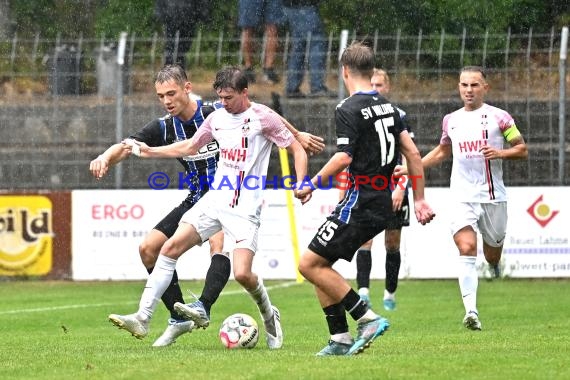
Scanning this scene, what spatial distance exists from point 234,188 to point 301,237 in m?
7.98

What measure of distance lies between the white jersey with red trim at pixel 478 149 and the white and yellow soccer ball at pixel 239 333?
2.82 meters

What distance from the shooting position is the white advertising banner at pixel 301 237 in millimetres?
16312

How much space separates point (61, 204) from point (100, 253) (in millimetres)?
845

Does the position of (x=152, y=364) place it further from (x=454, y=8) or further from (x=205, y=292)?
(x=454, y=8)

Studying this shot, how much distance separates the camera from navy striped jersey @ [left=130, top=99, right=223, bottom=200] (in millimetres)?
9094

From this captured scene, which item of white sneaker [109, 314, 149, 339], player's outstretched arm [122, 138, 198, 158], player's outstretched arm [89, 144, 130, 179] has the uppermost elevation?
player's outstretched arm [122, 138, 198, 158]

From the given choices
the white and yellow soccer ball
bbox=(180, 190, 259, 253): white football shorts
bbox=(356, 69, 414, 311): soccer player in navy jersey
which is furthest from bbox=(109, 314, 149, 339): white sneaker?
bbox=(356, 69, 414, 311): soccer player in navy jersey

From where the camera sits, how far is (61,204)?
1686 centimetres

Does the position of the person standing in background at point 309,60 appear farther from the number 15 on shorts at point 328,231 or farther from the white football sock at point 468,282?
the number 15 on shorts at point 328,231

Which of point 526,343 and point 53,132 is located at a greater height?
point 53,132

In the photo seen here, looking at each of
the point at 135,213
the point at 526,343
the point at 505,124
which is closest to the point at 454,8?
the point at 135,213

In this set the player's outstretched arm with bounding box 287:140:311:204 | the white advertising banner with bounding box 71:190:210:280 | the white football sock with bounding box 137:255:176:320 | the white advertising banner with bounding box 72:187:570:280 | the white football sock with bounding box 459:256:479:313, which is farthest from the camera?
the white advertising banner with bounding box 71:190:210:280

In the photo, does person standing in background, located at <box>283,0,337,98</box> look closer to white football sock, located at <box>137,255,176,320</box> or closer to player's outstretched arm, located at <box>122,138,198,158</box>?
player's outstretched arm, located at <box>122,138,198,158</box>

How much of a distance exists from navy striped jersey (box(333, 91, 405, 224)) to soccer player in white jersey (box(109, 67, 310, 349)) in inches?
32.6
